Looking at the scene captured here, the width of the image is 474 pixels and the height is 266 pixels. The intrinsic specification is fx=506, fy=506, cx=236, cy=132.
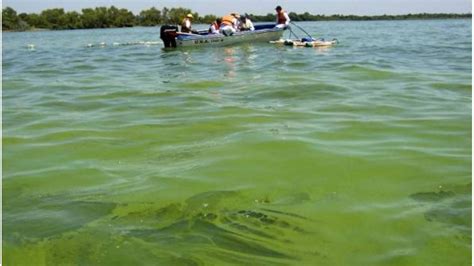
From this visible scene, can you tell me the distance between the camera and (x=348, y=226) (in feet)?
10.8

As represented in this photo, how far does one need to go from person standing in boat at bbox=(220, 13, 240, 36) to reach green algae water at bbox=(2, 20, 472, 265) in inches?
492

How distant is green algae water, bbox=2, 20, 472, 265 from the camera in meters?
3.07

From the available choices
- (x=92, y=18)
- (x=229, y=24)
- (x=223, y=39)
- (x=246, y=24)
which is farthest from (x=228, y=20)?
(x=92, y=18)

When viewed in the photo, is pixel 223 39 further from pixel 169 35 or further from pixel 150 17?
pixel 150 17

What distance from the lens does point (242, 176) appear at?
14.2 feet

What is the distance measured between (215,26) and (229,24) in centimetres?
91

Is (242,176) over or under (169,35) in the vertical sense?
under

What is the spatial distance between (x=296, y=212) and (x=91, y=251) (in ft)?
4.57

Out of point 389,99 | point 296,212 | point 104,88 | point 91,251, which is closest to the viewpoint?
point 91,251

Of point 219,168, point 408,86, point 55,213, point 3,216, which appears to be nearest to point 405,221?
point 219,168

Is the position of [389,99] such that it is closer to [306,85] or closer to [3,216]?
[306,85]

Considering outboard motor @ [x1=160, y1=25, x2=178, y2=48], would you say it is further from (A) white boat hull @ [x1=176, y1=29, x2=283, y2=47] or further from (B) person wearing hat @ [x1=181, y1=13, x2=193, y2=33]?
(B) person wearing hat @ [x1=181, y1=13, x2=193, y2=33]

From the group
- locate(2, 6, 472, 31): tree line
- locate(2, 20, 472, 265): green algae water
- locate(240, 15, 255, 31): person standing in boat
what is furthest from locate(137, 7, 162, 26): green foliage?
locate(2, 20, 472, 265): green algae water

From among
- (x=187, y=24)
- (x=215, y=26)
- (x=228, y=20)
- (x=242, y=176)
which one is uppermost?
(x=228, y=20)
